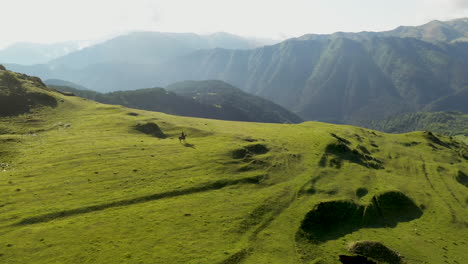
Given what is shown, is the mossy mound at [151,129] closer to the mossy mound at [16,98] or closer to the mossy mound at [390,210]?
the mossy mound at [16,98]

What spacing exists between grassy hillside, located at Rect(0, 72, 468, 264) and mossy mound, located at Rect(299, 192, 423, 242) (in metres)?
0.27

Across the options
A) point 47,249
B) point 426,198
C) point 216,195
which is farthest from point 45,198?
point 426,198

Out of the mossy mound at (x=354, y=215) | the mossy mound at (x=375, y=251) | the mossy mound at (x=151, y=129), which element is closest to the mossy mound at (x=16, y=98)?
the mossy mound at (x=151, y=129)

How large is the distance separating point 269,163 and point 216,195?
23.2 metres

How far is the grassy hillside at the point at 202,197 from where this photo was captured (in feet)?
133

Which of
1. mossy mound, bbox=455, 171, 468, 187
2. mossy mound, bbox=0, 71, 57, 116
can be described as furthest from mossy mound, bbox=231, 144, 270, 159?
mossy mound, bbox=0, 71, 57, 116

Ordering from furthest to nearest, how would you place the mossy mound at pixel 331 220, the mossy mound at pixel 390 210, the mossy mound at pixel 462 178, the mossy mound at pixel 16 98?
the mossy mound at pixel 462 178
the mossy mound at pixel 16 98
the mossy mound at pixel 390 210
the mossy mound at pixel 331 220

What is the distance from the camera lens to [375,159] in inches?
4035

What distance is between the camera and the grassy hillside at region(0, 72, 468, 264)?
40438 millimetres

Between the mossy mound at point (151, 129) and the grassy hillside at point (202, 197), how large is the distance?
603 mm

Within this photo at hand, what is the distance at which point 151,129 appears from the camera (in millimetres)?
96875

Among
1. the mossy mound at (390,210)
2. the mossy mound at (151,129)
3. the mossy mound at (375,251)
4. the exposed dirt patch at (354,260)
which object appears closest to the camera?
the exposed dirt patch at (354,260)

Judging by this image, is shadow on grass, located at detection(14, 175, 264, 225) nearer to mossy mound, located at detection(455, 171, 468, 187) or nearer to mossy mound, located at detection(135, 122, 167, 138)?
mossy mound, located at detection(135, 122, 167, 138)

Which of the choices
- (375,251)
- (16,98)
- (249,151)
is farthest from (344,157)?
(16,98)
